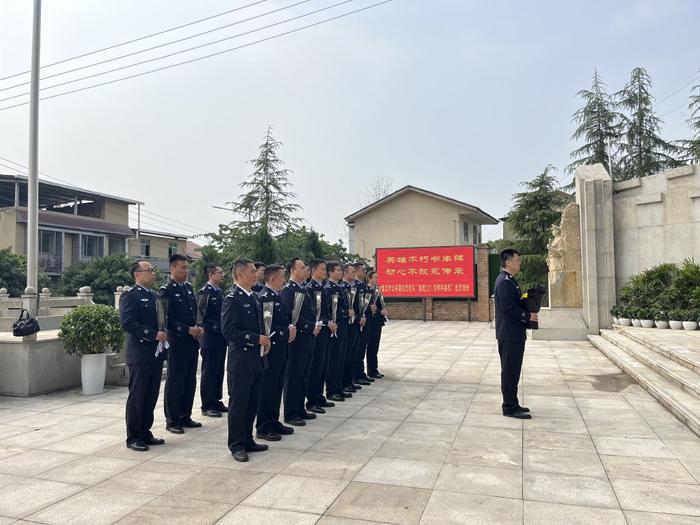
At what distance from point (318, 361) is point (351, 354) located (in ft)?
3.73

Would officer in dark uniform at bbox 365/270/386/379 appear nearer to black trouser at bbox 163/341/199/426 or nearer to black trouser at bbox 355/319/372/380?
black trouser at bbox 355/319/372/380

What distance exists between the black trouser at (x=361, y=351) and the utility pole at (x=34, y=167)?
5558 mm

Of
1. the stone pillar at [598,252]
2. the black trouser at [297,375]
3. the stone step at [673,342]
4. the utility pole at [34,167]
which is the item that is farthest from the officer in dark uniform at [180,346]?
the stone pillar at [598,252]

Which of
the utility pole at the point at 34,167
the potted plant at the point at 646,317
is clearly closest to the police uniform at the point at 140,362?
the utility pole at the point at 34,167

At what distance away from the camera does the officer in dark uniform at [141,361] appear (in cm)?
450

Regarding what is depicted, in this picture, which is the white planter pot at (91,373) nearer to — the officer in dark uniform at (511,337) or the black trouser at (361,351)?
the black trouser at (361,351)

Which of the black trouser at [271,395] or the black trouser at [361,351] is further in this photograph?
the black trouser at [361,351]

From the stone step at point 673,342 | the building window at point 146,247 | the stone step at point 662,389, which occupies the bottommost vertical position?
the stone step at point 662,389

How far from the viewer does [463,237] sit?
2577cm

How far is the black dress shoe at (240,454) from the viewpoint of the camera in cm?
405

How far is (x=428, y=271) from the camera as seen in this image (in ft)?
64.4

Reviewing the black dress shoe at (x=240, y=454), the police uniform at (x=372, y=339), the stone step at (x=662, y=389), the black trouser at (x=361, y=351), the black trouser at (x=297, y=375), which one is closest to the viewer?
the black dress shoe at (x=240, y=454)

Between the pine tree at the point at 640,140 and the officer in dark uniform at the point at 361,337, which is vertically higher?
the pine tree at the point at 640,140

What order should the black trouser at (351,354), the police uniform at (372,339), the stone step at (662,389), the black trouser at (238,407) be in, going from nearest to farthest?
the black trouser at (238,407) < the stone step at (662,389) < the black trouser at (351,354) < the police uniform at (372,339)
